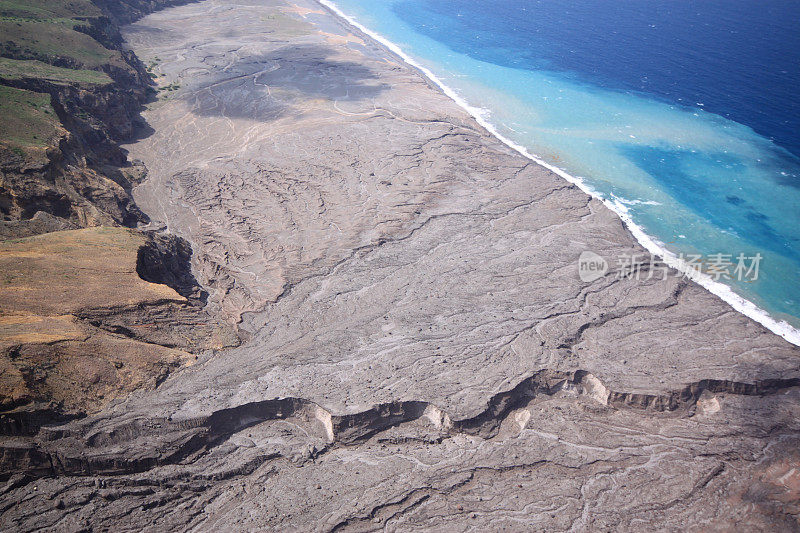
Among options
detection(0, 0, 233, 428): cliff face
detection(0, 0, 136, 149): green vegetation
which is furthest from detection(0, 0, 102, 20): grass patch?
detection(0, 0, 233, 428): cliff face

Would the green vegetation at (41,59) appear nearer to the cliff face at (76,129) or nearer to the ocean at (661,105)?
the cliff face at (76,129)

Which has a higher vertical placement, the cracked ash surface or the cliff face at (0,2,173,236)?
the cliff face at (0,2,173,236)

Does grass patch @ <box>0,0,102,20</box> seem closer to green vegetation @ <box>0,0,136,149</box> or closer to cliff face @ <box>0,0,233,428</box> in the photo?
green vegetation @ <box>0,0,136,149</box>

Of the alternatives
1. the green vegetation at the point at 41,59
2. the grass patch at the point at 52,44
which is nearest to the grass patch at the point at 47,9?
the green vegetation at the point at 41,59

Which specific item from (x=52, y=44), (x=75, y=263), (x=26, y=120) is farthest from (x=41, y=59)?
(x=75, y=263)

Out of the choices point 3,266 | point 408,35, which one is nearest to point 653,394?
point 3,266

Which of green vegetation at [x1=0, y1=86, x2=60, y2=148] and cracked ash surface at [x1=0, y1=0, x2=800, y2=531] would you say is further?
green vegetation at [x1=0, y1=86, x2=60, y2=148]
